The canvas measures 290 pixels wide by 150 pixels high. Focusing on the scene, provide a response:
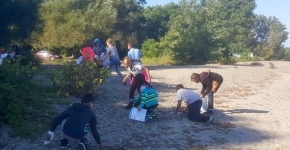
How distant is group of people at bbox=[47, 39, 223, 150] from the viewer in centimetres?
826

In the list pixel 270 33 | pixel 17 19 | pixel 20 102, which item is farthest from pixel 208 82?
pixel 270 33

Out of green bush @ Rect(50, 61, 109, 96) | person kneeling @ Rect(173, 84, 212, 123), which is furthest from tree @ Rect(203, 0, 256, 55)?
person kneeling @ Rect(173, 84, 212, 123)

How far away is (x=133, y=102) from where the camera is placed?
11.7 metres

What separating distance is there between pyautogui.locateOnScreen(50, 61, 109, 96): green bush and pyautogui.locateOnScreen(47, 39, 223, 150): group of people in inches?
27.7

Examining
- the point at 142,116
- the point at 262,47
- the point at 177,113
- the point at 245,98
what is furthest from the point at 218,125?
the point at 262,47

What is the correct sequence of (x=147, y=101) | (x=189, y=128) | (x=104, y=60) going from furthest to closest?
(x=104, y=60) < (x=147, y=101) < (x=189, y=128)

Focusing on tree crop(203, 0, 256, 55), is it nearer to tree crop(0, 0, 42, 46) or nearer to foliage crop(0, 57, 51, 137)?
tree crop(0, 0, 42, 46)

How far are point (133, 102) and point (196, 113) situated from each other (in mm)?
1620

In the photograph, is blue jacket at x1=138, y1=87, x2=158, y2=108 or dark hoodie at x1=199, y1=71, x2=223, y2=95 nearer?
blue jacket at x1=138, y1=87, x2=158, y2=108

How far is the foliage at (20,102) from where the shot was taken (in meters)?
8.77

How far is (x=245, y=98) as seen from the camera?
16719 mm

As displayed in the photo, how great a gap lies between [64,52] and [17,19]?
18.4 meters

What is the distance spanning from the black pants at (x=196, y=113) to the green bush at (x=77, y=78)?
258 centimetres

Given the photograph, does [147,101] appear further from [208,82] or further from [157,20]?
[157,20]
